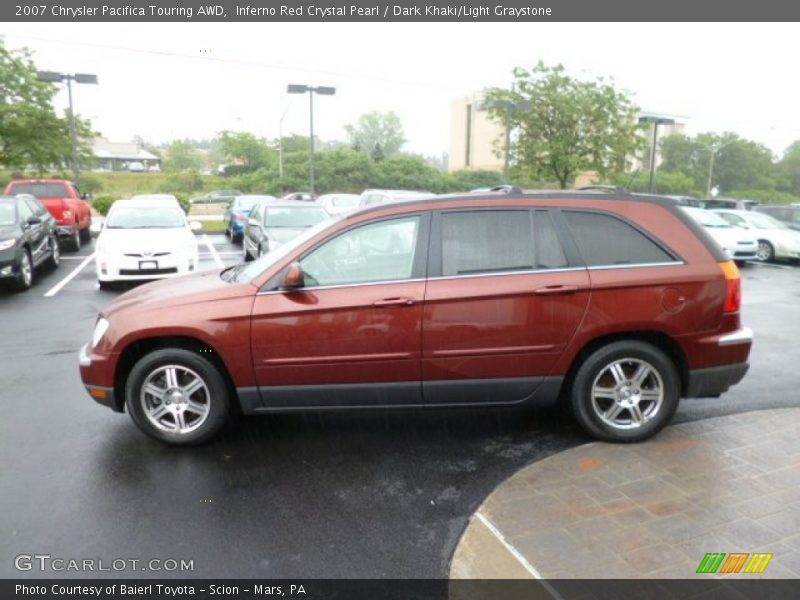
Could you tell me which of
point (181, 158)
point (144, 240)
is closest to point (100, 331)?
point (144, 240)

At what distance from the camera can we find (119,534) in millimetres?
3406

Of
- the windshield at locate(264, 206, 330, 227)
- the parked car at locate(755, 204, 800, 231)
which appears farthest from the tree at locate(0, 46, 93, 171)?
the parked car at locate(755, 204, 800, 231)

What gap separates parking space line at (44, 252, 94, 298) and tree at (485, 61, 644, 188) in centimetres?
2003

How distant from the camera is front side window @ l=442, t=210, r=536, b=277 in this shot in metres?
4.35

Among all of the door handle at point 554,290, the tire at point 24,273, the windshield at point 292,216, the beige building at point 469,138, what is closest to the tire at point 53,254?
the tire at point 24,273

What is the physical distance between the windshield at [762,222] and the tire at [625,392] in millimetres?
15329

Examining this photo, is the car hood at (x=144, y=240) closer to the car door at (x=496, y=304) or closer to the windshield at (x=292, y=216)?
the windshield at (x=292, y=216)

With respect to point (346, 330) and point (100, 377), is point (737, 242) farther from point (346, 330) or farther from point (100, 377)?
point (100, 377)

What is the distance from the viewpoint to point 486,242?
441 centimetres

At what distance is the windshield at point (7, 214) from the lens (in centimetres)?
1092

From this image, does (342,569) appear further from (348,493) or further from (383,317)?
(383,317)

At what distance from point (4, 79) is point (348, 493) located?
26151 mm

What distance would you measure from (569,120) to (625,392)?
26.2m

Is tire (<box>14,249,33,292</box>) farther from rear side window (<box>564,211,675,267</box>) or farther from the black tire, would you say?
rear side window (<box>564,211,675,267</box>)
